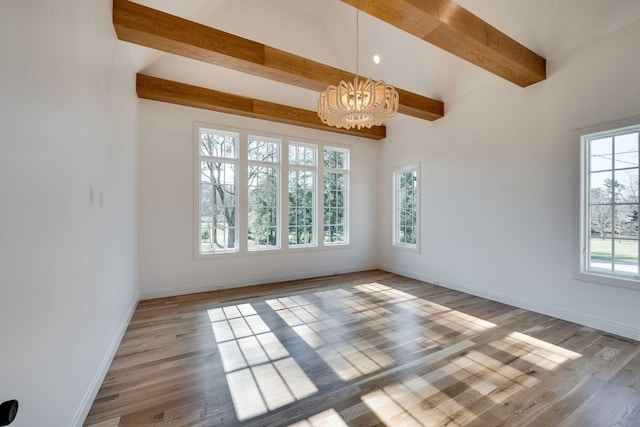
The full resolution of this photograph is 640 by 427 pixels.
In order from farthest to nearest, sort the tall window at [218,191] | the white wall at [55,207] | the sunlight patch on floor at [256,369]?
1. the tall window at [218,191]
2. the sunlight patch on floor at [256,369]
3. the white wall at [55,207]

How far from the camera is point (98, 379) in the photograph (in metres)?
2.12

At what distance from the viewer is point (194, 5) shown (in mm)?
3127

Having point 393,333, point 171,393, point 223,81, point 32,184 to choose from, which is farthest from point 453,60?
point 171,393

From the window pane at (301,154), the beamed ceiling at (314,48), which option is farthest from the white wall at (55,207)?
the window pane at (301,154)

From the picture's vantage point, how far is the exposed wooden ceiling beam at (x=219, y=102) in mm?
3990

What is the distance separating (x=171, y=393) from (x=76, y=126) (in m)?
1.94

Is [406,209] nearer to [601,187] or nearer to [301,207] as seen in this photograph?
[301,207]

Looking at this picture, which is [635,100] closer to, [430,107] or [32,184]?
[430,107]

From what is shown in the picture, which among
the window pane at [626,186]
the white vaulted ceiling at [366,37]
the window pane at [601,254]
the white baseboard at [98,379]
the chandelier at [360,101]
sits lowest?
the white baseboard at [98,379]

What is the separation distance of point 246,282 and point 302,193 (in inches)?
78.9

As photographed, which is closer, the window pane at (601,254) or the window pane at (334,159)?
the window pane at (601,254)

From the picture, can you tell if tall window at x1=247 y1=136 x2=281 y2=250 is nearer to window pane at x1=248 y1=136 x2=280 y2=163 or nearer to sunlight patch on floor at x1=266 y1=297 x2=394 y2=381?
window pane at x1=248 y1=136 x2=280 y2=163

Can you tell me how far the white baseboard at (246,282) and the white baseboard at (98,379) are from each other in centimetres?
107

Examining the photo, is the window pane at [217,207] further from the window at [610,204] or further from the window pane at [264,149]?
the window at [610,204]
